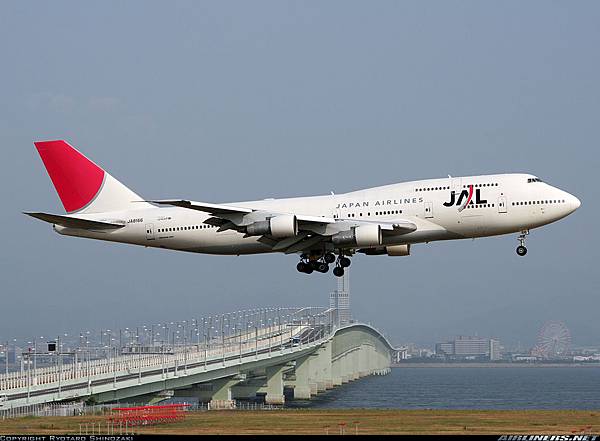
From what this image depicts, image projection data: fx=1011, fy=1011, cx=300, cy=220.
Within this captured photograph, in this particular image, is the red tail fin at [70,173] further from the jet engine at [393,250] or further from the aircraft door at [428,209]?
the aircraft door at [428,209]

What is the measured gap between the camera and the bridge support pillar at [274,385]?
562 ft

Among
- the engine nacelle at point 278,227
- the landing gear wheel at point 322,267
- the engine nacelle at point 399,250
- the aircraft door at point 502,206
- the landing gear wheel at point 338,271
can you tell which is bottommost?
the landing gear wheel at point 338,271

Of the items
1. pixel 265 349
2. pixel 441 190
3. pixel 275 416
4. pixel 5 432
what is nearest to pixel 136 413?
pixel 275 416

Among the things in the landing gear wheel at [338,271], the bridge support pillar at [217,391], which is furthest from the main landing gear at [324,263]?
the bridge support pillar at [217,391]

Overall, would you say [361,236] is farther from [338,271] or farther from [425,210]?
[338,271]

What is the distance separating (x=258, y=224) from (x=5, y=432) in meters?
19.7

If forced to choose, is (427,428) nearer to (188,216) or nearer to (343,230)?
(343,230)

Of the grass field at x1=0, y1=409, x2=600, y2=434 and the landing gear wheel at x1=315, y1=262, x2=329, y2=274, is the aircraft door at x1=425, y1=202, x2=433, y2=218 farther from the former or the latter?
the grass field at x1=0, y1=409, x2=600, y2=434

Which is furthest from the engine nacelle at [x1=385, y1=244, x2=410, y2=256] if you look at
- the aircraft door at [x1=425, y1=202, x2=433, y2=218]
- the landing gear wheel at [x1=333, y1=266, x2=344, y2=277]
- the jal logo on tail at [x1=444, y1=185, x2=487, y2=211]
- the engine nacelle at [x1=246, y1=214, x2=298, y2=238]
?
the engine nacelle at [x1=246, y1=214, x2=298, y2=238]

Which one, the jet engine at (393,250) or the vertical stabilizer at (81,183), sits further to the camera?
the vertical stabilizer at (81,183)

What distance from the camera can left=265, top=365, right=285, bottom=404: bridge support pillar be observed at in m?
171

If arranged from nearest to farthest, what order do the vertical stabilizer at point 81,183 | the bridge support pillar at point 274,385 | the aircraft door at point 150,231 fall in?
the aircraft door at point 150,231, the vertical stabilizer at point 81,183, the bridge support pillar at point 274,385

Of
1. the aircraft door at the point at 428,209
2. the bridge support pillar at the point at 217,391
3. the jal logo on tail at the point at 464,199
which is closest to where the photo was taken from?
the jal logo on tail at the point at 464,199

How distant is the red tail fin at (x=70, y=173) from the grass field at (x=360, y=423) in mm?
15976
